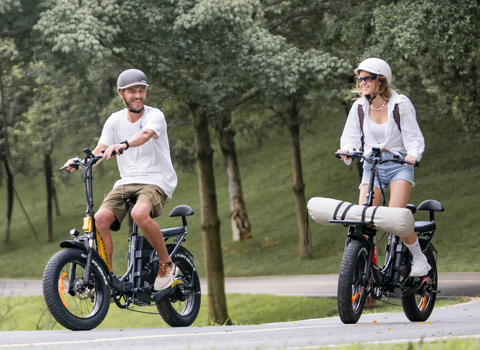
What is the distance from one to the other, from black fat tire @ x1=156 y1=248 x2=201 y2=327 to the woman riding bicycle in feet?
5.92

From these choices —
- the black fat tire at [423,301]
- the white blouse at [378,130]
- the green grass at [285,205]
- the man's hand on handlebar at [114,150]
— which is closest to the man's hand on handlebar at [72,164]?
the man's hand on handlebar at [114,150]

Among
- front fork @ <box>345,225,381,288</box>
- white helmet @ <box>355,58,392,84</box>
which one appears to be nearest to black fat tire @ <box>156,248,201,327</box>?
front fork @ <box>345,225,381,288</box>

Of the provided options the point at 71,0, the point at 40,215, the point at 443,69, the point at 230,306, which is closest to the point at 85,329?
the point at 71,0

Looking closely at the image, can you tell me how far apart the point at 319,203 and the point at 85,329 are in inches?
81.2

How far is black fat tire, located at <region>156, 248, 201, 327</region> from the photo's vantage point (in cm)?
741

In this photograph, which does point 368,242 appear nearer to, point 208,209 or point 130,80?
point 130,80

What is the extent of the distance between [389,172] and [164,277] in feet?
6.97

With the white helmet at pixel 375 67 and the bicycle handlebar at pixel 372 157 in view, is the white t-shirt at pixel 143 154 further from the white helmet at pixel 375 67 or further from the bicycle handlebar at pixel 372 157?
the white helmet at pixel 375 67

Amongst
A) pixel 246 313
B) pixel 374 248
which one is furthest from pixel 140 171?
pixel 246 313

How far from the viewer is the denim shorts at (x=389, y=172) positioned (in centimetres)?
684

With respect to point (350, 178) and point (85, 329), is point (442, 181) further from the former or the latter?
point (85, 329)

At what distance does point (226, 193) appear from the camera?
43562mm

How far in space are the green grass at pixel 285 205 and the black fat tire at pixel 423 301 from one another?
13.6 meters

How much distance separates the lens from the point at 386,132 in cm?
683
